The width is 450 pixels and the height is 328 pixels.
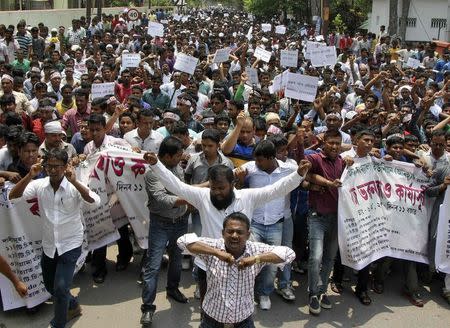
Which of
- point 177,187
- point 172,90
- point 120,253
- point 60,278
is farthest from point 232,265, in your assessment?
point 172,90

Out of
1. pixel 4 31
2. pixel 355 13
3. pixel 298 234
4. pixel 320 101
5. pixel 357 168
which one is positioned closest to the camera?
pixel 357 168

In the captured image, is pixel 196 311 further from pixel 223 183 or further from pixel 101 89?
pixel 101 89

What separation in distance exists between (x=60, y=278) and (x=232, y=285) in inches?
65.5

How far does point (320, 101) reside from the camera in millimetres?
8031

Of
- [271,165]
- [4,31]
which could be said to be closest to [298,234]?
[271,165]

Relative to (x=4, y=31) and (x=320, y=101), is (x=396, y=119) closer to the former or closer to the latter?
(x=320, y=101)

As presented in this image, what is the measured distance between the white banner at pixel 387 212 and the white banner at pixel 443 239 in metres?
0.15

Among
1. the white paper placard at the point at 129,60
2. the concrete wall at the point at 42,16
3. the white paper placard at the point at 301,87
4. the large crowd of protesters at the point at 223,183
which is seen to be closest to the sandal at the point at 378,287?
the large crowd of protesters at the point at 223,183

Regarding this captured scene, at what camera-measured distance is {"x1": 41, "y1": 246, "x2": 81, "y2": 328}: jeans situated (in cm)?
→ 445

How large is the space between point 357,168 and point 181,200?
1.88 meters

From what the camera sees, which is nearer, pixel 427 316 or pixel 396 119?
pixel 427 316

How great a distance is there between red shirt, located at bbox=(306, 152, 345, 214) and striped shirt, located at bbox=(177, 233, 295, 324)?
1843 millimetres

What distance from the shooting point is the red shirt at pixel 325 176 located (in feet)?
17.4

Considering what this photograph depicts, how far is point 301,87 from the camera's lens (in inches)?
320
